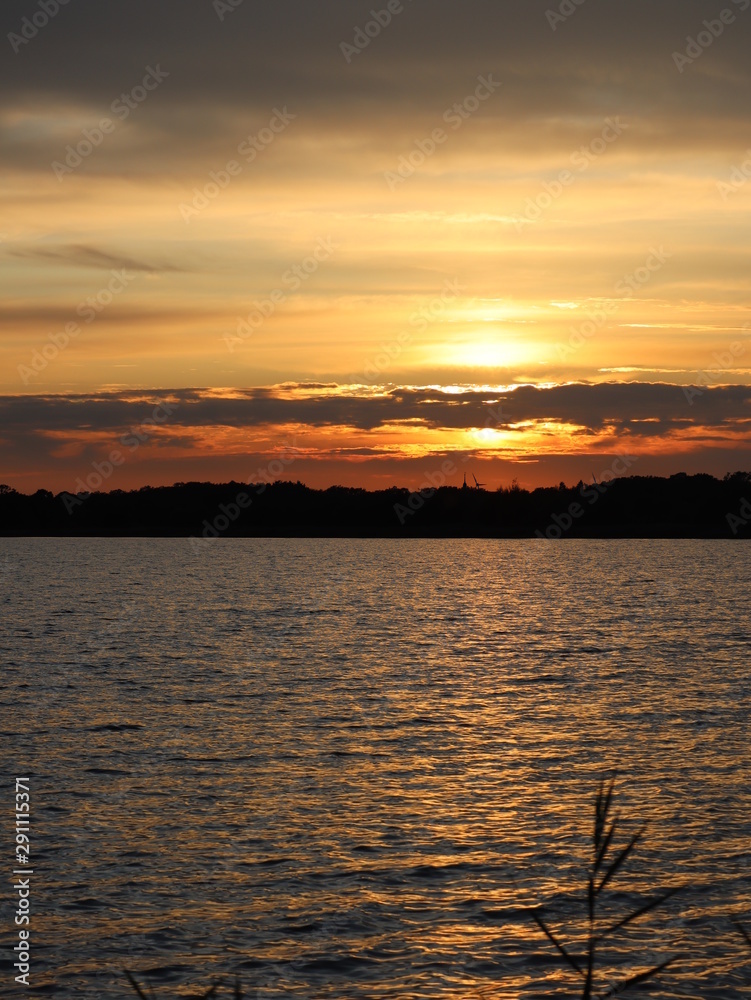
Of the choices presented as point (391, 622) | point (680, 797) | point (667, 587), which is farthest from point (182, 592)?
point (680, 797)

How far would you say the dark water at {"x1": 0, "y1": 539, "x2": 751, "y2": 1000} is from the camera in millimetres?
15812

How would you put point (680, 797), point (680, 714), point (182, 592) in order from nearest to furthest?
point (680, 797)
point (680, 714)
point (182, 592)

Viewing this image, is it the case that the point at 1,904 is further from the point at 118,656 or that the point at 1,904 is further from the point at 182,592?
the point at 182,592

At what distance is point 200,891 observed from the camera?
18.4m

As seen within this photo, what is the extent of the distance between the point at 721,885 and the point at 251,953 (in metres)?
8.34

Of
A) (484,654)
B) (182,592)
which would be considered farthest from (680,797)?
(182,592)

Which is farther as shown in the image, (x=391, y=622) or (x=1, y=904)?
(x=391, y=622)

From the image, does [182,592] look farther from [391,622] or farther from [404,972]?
[404,972]

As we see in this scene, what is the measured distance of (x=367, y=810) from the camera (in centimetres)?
2334

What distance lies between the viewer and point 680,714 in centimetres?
3562

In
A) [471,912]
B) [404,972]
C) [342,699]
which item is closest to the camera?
[404,972]

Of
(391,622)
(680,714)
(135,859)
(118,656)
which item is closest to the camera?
(135,859)

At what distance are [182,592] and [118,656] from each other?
2369 inches

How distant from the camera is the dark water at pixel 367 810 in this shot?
51.9ft
